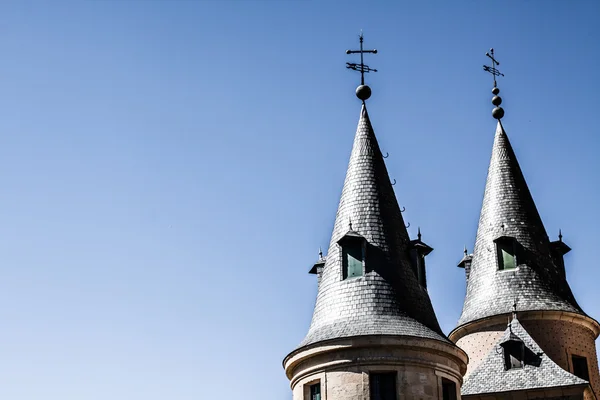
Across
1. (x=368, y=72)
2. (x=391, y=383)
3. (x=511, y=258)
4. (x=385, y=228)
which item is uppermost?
(x=368, y=72)

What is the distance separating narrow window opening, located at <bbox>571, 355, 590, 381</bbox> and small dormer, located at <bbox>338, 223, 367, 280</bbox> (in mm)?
12018

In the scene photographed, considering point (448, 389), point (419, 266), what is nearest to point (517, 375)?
point (448, 389)

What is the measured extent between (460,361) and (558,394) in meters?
4.92

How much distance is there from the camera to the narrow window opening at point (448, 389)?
2677cm

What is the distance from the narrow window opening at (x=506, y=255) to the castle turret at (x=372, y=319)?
8371 millimetres

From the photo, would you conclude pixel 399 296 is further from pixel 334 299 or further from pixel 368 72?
pixel 368 72

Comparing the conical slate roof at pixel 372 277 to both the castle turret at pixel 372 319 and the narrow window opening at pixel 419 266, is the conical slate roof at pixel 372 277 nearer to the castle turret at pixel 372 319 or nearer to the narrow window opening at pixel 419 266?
the castle turret at pixel 372 319

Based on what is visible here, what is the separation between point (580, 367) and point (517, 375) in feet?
18.1

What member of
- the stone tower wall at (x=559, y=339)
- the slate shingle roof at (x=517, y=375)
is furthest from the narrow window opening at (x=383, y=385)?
the stone tower wall at (x=559, y=339)

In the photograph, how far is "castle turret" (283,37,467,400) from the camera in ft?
84.7

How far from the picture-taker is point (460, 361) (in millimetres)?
27516

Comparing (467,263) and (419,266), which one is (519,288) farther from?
(419,266)

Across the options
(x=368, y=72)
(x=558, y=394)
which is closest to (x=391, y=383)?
(x=558, y=394)

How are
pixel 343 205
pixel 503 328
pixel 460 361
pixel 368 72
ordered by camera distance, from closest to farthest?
pixel 460 361, pixel 343 205, pixel 368 72, pixel 503 328
